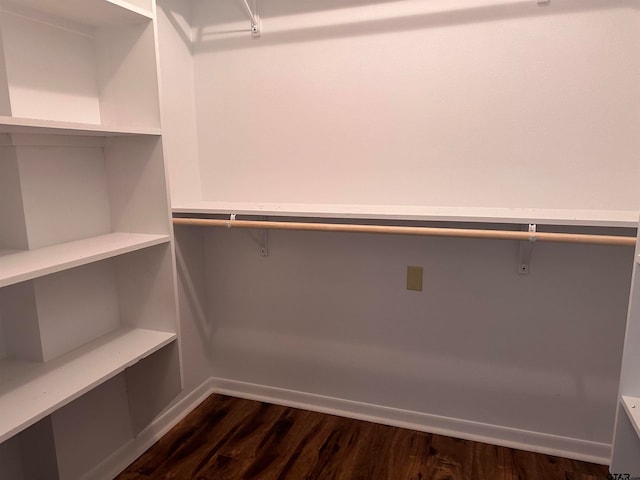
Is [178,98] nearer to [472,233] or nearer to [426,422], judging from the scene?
[472,233]

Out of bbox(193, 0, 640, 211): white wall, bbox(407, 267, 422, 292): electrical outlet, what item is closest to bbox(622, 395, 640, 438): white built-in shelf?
bbox(193, 0, 640, 211): white wall

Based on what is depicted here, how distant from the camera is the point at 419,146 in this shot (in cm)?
180

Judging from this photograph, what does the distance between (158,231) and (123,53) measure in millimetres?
665

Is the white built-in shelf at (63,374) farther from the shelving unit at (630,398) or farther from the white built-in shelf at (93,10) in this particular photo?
the shelving unit at (630,398)

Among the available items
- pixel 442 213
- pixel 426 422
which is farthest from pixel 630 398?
pixel 426 422

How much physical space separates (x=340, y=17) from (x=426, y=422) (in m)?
1.86

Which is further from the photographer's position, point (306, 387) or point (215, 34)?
point (306, 387)

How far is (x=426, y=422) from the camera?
6.59ft

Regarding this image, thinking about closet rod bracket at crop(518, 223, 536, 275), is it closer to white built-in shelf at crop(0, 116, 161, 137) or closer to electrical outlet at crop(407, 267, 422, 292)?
electrical outlet at crop(407, 267, 422, 292)

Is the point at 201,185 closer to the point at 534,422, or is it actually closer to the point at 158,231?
the point at 158,231

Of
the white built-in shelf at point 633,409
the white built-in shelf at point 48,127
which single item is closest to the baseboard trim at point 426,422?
the white built-in shelf at point 633,409

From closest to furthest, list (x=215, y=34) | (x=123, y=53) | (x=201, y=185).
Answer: (x=123, y=53)
(x=215, y=34)
(x=201, y=185)

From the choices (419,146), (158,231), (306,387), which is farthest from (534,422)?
(158,231)

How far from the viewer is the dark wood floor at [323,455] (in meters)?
1.74
